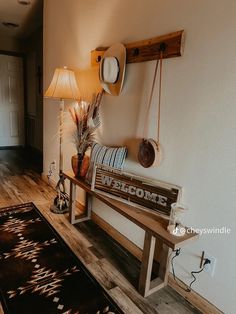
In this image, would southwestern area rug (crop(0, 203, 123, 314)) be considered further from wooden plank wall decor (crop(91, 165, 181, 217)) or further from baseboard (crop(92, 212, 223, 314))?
wooden plank wall decor (crop(91, 165, 181, 217))

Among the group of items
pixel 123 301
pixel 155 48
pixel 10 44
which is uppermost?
pixel 10 44

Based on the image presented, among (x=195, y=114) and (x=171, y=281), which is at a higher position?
(x=195, y=114)

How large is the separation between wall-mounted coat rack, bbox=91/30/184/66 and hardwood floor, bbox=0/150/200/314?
158 cm

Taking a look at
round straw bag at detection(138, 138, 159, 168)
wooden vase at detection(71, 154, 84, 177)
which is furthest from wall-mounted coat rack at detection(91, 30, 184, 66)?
wooden vase at detection(71, 154, 84, 177)

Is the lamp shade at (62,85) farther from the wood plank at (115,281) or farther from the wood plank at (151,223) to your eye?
the wood plank at (115,281)

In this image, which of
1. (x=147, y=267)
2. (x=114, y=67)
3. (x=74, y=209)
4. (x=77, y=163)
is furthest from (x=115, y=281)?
(x=114, y=67)

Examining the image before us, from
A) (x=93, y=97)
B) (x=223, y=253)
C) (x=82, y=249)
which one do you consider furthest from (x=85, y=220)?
(x=223, y=253)

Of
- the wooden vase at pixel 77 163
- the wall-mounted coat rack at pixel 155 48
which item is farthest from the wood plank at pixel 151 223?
the wall-mounted coat rack at pixel 155 48

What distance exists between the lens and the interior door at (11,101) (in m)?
5.48

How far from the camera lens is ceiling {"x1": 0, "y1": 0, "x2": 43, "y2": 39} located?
357 cm

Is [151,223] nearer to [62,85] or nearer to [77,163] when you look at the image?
[77,163]

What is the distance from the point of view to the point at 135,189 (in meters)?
1.78

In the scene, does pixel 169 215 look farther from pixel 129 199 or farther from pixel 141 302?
pixel 141 302

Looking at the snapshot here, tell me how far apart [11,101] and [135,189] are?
16.2 ft
